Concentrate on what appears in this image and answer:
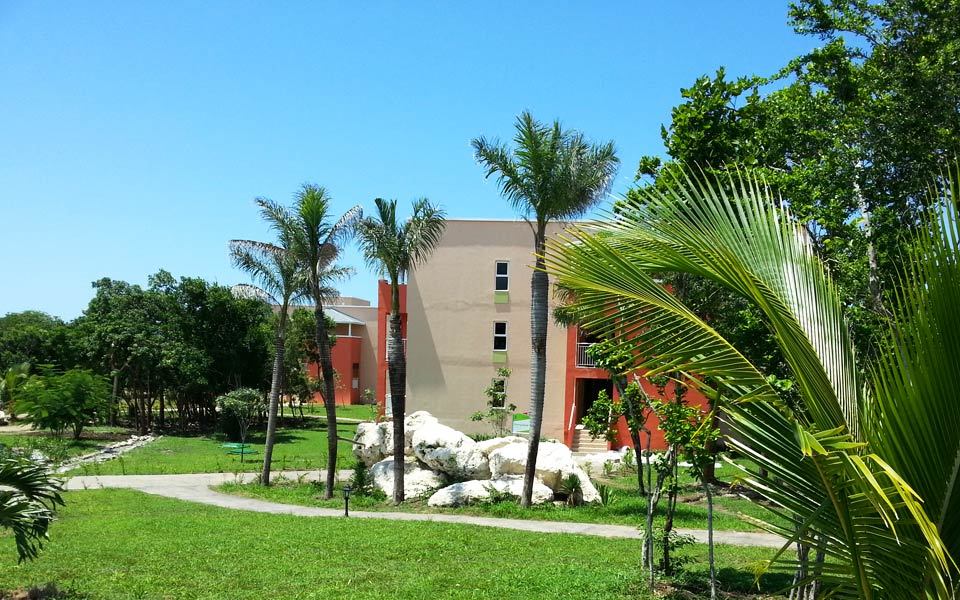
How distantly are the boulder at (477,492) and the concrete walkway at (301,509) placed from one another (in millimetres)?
1140

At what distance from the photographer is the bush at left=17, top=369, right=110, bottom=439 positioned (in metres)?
32.3

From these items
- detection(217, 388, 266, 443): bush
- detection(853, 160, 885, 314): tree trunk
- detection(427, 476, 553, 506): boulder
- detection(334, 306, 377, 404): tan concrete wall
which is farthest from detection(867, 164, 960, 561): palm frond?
detection(334, 306, 377, 404): tan concrete wall

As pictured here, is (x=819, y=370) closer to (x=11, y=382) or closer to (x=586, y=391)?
(x=586, y=391)

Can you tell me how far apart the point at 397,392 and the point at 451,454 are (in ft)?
7.14

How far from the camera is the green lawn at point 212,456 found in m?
26.3

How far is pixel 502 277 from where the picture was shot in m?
35.6

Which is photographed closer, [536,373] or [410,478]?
[536,373]

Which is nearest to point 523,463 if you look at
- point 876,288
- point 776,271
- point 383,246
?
point 383,246

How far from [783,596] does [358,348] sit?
172ft

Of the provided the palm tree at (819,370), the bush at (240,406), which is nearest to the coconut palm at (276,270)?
the bush at (240,406)

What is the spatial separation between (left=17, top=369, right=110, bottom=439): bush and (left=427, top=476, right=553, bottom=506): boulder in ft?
65.2

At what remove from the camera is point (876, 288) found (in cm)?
707

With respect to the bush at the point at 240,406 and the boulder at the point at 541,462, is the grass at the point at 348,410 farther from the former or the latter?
the boulder at the point at 541,462

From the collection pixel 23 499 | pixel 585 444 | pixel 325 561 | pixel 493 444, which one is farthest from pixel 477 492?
pixel 585 444
